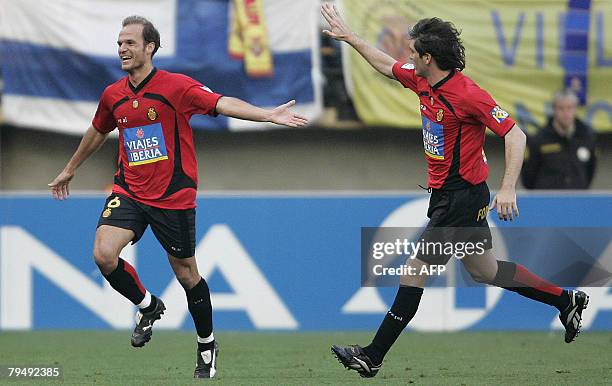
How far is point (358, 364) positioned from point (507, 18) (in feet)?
24.7

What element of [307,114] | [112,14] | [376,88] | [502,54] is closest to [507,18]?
[502,54]

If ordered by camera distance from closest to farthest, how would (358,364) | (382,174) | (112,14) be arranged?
1. (358,364)
2. (112,14)
3. (382,174)

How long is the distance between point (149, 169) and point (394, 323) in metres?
1.77

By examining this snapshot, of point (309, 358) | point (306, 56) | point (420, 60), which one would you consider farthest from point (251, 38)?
point (420, 60)

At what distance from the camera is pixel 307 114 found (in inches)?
549

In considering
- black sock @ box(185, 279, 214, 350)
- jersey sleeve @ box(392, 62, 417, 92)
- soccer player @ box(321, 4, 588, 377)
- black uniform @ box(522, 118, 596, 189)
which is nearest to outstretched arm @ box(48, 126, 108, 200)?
black sock @ box(185, 279, 214, 350)

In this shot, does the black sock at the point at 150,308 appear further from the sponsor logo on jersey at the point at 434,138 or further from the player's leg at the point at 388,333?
the sponsor logo on jersey at the point at 434,138

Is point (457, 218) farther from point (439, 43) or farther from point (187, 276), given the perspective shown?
point (187, 276)

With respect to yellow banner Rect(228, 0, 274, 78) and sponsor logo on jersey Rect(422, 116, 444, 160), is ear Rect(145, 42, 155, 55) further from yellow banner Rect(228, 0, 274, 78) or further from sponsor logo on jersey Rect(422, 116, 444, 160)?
yellow banner Rect(228, 0, 274, 78)

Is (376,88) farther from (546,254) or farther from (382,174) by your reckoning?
(546,254)

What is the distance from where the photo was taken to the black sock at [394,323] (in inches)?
284

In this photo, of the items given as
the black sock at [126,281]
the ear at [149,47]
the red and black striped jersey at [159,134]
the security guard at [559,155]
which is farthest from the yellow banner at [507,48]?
the black sock at [126,281]

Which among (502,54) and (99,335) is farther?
(502,54)

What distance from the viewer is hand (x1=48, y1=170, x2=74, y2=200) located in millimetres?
7945
